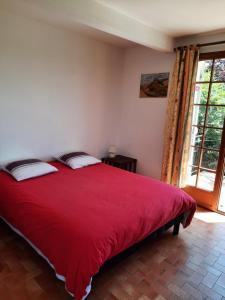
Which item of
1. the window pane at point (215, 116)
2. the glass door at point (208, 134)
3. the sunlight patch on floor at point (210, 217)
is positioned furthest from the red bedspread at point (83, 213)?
the window pane at point (215, 116)

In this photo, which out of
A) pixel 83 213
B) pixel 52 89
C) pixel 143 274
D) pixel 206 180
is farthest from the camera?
pixel 206 180

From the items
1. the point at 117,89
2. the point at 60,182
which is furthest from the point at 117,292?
the point at 117,89

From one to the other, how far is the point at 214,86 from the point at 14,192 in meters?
2.84

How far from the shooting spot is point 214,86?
9.96 ft

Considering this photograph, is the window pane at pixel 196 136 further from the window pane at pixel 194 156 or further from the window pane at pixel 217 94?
the window pane at pixel 217 94

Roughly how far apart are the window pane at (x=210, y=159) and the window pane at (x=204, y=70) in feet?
3.42

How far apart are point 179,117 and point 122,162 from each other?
1.17 m

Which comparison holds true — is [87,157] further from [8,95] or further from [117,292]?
[117,292]

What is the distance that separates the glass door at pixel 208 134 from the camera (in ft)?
9.83

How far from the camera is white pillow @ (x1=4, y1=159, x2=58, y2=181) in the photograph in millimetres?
2479

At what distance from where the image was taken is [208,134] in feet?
10.4

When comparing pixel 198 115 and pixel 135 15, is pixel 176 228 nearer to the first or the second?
pixel 198 115

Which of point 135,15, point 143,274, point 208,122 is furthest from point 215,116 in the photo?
point 143,274

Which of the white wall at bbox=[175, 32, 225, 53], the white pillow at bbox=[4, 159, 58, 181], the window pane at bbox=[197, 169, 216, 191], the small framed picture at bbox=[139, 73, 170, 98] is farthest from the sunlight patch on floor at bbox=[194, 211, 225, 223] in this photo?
the white wall at bbox=[175, 32, 225, 53]
